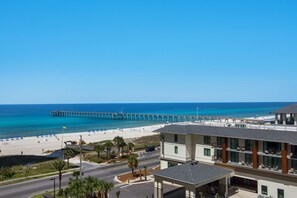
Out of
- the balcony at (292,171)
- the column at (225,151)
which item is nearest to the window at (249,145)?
the column at (225,151)

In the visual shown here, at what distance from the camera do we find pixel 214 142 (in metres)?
Result: 37.8

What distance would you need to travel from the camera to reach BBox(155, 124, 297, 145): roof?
31.0m

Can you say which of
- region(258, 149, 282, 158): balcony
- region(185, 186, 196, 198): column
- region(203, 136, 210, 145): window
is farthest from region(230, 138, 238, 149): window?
region(185, 186, 196, 198): column

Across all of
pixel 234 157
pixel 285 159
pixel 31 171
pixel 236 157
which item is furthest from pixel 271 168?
pixel 31 171

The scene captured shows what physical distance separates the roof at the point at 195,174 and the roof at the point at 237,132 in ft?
14.8

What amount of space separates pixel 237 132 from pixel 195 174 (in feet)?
25.9

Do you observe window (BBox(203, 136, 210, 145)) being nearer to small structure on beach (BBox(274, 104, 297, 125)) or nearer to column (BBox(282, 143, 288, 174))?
column (BBox(282, 143, 288, 174))

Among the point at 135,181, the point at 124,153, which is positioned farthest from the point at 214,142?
the point at 124,153

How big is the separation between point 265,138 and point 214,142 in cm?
721

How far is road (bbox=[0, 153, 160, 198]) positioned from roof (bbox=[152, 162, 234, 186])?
14.9 m

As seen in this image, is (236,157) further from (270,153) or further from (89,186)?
(89,186)

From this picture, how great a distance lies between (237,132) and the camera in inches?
1383

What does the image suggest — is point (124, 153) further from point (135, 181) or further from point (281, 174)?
point (281, 174)

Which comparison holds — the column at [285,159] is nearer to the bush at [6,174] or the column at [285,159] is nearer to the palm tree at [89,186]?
the palm tree at [89,186]
